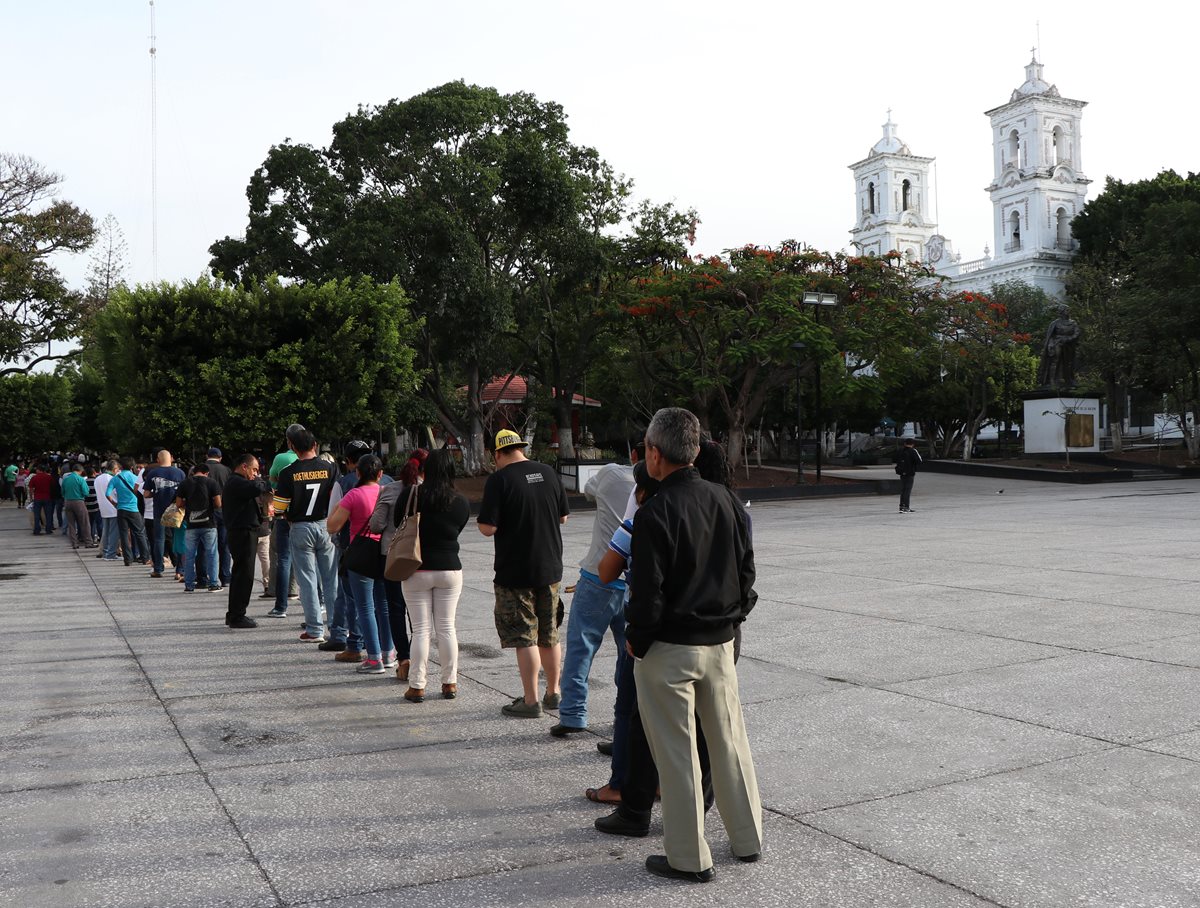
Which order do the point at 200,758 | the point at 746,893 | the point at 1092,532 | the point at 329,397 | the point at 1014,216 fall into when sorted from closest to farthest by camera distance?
the point at 746,893
the point at 200,758
the point at 1092,532
the point at 329,397
the point at 1014,216

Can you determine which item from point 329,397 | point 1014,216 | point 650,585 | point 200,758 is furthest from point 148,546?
point 1014,216

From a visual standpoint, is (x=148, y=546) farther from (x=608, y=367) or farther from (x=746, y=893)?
(x=608, y=367)

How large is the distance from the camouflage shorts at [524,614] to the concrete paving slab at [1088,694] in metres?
2.27

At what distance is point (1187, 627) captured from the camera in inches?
333

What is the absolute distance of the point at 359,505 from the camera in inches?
313

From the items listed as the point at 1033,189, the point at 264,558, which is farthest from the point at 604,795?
the point at 1033,189

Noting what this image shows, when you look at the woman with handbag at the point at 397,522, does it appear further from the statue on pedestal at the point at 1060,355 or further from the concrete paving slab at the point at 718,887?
the statue on pedestal at the point at 1060,355

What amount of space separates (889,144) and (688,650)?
340ft

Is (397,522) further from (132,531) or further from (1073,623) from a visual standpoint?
(132,531)

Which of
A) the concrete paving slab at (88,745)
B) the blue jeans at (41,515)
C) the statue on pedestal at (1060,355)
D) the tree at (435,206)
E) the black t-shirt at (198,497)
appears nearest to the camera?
the concrete paving slab at (88,745)

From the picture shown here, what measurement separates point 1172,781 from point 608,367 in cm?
3495

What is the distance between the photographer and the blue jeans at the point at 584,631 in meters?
5.73

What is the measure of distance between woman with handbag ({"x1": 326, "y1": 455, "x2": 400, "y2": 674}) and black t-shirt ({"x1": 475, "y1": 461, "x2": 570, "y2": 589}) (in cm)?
172

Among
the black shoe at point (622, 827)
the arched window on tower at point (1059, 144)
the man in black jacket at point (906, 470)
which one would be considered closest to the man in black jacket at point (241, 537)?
the black shoe at point (622, 827)
